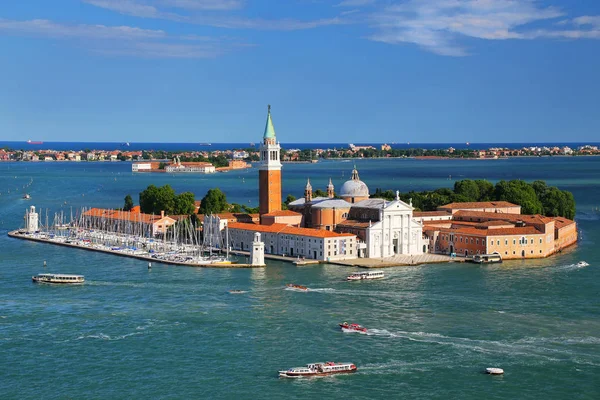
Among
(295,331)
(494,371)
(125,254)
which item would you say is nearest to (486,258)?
(295,331)

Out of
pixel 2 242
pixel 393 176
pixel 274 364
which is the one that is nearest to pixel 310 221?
pixel 2 242

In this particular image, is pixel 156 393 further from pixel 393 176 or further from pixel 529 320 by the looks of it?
pixel 393 176

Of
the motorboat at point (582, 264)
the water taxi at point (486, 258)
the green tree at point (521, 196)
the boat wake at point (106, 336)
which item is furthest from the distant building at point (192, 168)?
the boat wake at point (106, 336)

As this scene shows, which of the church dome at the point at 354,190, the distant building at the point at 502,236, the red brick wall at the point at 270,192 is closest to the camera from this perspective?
the distant building at the point at 502,236

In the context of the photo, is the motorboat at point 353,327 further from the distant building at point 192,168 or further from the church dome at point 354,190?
the distant building at point 192,168

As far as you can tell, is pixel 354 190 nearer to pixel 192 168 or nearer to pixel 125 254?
pixel 125 254

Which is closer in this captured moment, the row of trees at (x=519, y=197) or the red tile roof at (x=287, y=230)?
the red tile roof at (x=287, y=230)
